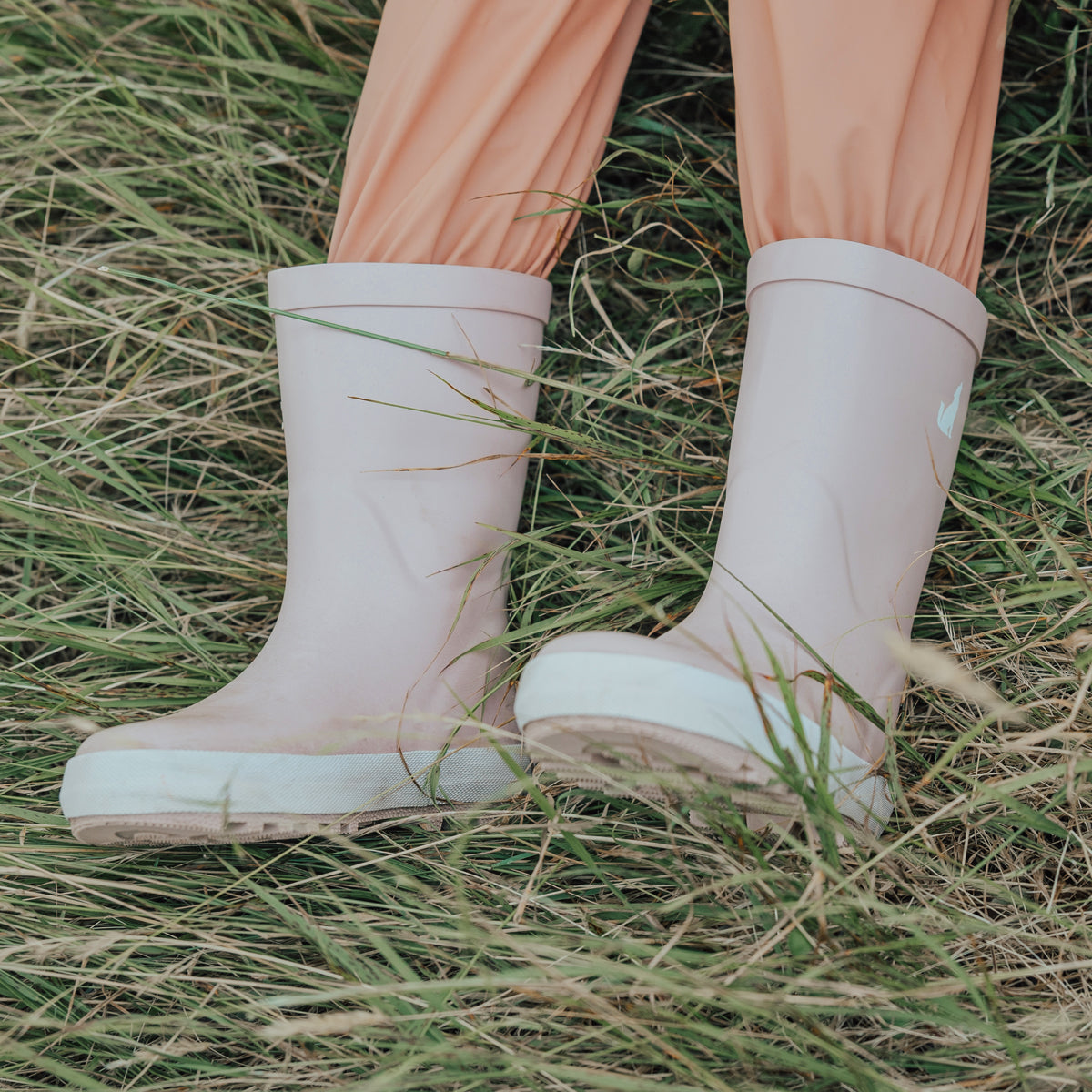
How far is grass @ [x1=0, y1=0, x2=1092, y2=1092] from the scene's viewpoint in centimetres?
48

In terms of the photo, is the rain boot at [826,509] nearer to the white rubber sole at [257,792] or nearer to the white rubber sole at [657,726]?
the white rubber sole at [657,726]

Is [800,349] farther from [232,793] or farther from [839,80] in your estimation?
[232,793]

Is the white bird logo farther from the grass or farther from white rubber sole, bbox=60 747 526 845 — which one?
white rubber sole, bbox=60 747 526 845

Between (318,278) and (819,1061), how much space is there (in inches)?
21.5

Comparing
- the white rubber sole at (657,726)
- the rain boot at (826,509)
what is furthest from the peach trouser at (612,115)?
Answer: the white rubber sole at (657,726)

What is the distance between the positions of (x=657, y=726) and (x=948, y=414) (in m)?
0.29

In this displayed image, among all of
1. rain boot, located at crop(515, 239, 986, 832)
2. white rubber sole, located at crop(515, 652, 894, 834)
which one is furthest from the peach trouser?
white rubber sole, located at crop(515, 652, 894, 834)

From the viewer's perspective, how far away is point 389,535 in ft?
2.02

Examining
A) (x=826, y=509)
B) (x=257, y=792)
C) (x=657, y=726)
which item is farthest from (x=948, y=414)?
(x=257, y=792)

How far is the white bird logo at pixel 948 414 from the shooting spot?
1.86 feet

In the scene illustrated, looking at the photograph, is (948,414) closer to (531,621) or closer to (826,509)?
(826,509)

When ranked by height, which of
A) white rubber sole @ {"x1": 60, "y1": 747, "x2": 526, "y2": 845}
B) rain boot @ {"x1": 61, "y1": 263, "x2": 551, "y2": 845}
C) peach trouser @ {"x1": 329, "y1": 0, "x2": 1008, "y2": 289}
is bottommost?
white rubber sole @ {"x1": 60, "y1": 747, "x2": 526, "y2": 845}

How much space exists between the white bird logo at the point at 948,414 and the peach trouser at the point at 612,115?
0.08 metres

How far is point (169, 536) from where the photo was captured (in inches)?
31.7
